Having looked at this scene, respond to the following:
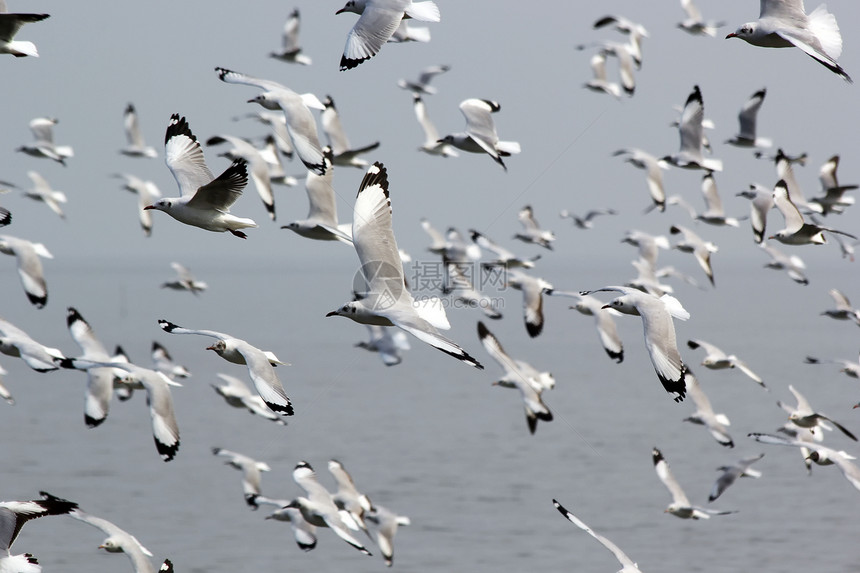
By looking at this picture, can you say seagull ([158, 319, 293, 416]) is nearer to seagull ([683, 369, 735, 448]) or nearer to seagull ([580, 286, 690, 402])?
seagull ([580, 286, 690, 402])

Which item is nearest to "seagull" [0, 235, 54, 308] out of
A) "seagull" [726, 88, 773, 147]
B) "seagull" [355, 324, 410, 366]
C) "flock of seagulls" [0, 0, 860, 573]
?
"flock of seagulls" [0, 0, 860, 573]

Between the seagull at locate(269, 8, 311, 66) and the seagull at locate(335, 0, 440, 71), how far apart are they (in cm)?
797

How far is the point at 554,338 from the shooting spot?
47.9 m

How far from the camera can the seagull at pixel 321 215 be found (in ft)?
35.0

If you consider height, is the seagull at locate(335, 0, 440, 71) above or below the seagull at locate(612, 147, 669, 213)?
above

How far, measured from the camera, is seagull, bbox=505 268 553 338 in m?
13.5

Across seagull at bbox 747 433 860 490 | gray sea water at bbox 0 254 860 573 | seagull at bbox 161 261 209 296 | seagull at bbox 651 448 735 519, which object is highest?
seagull at bbox 747 433 860 490

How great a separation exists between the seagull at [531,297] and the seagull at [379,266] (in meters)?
5.34

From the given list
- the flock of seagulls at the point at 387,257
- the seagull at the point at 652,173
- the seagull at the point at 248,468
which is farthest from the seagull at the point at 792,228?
the seagull at the point at 248,468

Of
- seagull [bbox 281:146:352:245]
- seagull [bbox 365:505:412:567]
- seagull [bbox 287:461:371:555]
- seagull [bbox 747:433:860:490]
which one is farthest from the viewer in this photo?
seagull [bbox 365:505:412:567]

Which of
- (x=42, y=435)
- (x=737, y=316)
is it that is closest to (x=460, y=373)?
(x=42, y=435)

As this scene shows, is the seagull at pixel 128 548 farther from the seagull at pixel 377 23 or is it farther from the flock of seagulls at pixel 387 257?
the seagull at pixel 377 23

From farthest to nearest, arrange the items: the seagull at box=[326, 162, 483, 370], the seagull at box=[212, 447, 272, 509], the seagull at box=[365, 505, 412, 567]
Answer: the seagull at box=[212, 447, 272, 509]
the seagull at box=[365, 505, 412, 567]
the seagull at box=[326, 162, 483, 370]

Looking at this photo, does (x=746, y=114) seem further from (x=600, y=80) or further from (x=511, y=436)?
(x=511, y=436)
